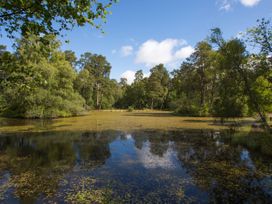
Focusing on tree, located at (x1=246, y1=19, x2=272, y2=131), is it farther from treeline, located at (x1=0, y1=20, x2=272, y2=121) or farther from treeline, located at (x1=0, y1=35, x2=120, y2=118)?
treeline, located at (x1=0, y1=35, x2=120, y2=118)

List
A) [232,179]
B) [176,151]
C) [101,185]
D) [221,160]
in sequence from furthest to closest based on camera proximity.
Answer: [176,151] < [221,160] < [232,179] < [101,185]

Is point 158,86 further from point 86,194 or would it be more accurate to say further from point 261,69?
point 86,194

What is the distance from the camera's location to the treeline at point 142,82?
4.15 m

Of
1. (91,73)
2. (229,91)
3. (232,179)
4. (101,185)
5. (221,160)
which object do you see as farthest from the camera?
(91,73)

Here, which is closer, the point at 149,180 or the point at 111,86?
the point at 149,180

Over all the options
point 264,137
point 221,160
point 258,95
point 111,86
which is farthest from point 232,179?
point 111,86

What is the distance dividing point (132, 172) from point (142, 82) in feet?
198

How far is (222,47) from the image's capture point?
1331 cm

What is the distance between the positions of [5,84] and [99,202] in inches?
153

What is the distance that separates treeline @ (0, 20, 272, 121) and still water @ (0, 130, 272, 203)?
11.0 feet

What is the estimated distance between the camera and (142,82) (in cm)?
6769

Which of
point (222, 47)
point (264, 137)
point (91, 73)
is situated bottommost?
point (264, 137)

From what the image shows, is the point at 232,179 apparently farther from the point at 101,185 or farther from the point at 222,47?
the point at 222,47

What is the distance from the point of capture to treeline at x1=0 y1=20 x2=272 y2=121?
13.6ft
